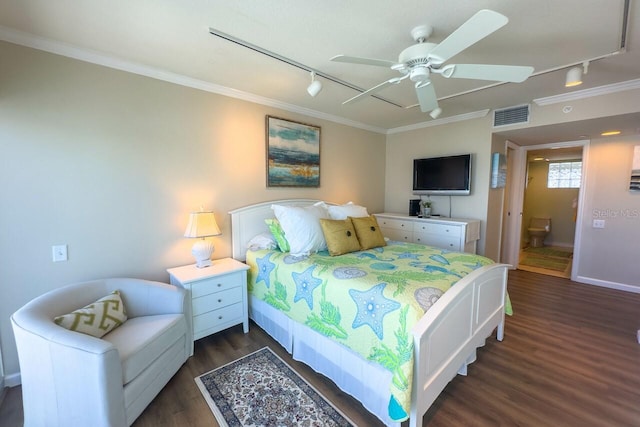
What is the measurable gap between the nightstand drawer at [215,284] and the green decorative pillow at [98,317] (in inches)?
19.8

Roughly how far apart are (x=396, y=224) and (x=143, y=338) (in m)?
3.48

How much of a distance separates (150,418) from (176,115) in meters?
2.42

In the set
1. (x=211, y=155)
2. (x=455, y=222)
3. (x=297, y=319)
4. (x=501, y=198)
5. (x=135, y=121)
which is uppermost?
(x=135, y=121)

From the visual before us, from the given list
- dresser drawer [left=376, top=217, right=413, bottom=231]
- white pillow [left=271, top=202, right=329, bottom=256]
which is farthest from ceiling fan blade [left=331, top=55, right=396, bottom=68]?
dresser drawer [left=376, top=217, right=413, bottom=231]

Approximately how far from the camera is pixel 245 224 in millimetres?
3023

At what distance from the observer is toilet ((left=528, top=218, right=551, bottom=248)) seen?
636cm

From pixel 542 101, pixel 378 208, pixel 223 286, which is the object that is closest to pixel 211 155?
pixel 223 286

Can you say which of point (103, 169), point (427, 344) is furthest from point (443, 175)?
point (103, 169)

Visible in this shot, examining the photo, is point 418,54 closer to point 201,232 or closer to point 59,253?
point 201,232

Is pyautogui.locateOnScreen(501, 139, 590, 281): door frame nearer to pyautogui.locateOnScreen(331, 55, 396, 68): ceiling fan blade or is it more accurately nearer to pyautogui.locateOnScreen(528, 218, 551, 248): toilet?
pyautogui.locateOnScreen(528, 218, 551, 248): toilet

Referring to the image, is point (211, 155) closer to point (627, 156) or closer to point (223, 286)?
point (223, 286)

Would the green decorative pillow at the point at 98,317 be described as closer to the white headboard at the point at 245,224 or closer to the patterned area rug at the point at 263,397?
the patterned area rug at the point at 263,397

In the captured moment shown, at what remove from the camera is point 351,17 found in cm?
168

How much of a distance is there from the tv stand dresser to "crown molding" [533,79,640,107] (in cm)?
162
